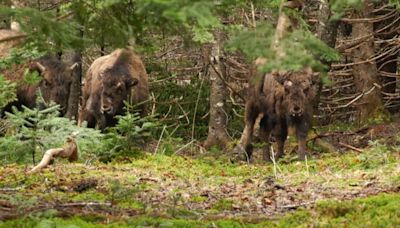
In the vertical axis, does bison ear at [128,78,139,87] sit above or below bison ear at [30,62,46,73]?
below

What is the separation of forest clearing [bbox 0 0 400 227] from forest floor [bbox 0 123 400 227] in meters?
0.02

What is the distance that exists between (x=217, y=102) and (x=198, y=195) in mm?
9073

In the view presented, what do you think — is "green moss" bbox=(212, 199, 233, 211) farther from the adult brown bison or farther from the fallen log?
the adult brown bison

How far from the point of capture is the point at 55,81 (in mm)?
17516

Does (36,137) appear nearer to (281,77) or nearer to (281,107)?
(281,77)

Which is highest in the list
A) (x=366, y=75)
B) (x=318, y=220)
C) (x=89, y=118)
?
(x=366, y=75)

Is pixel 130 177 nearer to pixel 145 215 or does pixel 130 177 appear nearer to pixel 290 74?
pixel 145 215

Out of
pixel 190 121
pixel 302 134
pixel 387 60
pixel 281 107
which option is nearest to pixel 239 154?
pixel 281 107

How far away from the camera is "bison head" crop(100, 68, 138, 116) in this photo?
15.6 meters

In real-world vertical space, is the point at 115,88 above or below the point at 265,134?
above

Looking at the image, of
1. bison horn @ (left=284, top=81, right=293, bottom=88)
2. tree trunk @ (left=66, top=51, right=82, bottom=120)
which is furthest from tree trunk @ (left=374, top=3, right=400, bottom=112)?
tree trunk @ (left=66, top=51, right=82, bottom=120)

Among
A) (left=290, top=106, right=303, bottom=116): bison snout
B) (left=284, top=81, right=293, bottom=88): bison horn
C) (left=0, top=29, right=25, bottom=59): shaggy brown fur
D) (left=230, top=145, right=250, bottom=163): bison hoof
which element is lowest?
(left=230, top=145, right=250, bottom=163): bison hoof

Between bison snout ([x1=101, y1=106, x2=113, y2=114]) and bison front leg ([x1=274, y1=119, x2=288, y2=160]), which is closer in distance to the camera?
bison front leg ([x1=274, y1=119, x2=288, y2=160])

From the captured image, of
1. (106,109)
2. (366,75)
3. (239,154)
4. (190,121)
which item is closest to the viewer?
(106,109)
